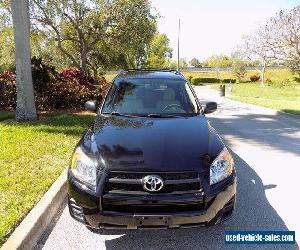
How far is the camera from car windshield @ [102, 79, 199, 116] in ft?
18.6

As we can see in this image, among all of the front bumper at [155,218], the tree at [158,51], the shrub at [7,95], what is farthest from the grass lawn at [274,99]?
the tree at [158,51]

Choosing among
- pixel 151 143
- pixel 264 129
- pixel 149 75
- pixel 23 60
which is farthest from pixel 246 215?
pixel 23 60

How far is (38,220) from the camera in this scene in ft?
15.0

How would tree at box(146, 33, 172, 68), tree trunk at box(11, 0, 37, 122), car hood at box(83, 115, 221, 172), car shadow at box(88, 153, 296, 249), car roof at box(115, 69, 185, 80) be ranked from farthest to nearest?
tree at box(146, 33, 172, 68) → tree trunk at box(11, 0, 37, 122) → car roof at box(115, 69, 185, 80) → car shadow at box(88, 153, 296, 249) → car hood at box(83, 115, 221, 172)

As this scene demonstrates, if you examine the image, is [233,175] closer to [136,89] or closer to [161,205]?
[161,205]

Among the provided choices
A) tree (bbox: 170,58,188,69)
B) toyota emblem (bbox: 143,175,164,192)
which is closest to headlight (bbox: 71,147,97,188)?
toyota emblem (bbox: 143,175,164,192)

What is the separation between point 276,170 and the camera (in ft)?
24.1

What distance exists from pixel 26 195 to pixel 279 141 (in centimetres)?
719

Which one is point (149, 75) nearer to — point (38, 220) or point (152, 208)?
point (38, 220)

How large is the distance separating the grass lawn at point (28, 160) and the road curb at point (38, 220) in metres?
0.10

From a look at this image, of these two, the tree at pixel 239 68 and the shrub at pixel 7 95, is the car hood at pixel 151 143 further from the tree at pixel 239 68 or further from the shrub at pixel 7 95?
the tree at pixel 239 68

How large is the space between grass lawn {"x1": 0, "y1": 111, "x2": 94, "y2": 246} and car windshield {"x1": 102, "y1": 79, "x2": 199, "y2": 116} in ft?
5.00

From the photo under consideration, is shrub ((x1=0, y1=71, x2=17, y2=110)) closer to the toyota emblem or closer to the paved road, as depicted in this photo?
the paved road

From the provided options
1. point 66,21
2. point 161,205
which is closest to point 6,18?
point 66,21
